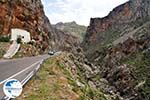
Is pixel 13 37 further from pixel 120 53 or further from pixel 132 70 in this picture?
pixel 120 53

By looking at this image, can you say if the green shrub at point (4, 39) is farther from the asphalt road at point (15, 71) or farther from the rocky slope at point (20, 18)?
the asphalt road at point (15, 71)

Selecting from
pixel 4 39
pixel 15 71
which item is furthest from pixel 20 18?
pixel 15 71

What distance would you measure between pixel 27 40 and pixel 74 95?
54.5 meters

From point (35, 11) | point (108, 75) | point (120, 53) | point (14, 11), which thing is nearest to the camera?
point (14, 11)

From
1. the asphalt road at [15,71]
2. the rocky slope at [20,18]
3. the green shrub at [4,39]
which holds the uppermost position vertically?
the rocky slope at [20,18]

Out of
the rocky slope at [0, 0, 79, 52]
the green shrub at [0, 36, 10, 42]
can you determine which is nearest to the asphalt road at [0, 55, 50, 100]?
the green shrub at [0, 36, 10, 42]

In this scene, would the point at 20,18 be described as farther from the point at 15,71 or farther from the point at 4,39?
the point at 15,71

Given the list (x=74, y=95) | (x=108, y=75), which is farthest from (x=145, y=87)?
(x=74, y=95)

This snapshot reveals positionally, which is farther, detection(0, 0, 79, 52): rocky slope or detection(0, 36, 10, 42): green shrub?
detection(0, 0, 79, 52): rocky slope

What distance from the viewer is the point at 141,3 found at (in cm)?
18325

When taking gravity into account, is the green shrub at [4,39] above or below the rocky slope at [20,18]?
below

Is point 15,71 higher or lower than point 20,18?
lower

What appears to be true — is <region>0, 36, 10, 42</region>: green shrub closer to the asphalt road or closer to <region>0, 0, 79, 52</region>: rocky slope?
<region>0, 0, 79, 52</region>: rocky slope

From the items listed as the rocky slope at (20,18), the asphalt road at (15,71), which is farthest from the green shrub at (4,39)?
the asphalt road at (15,71)
